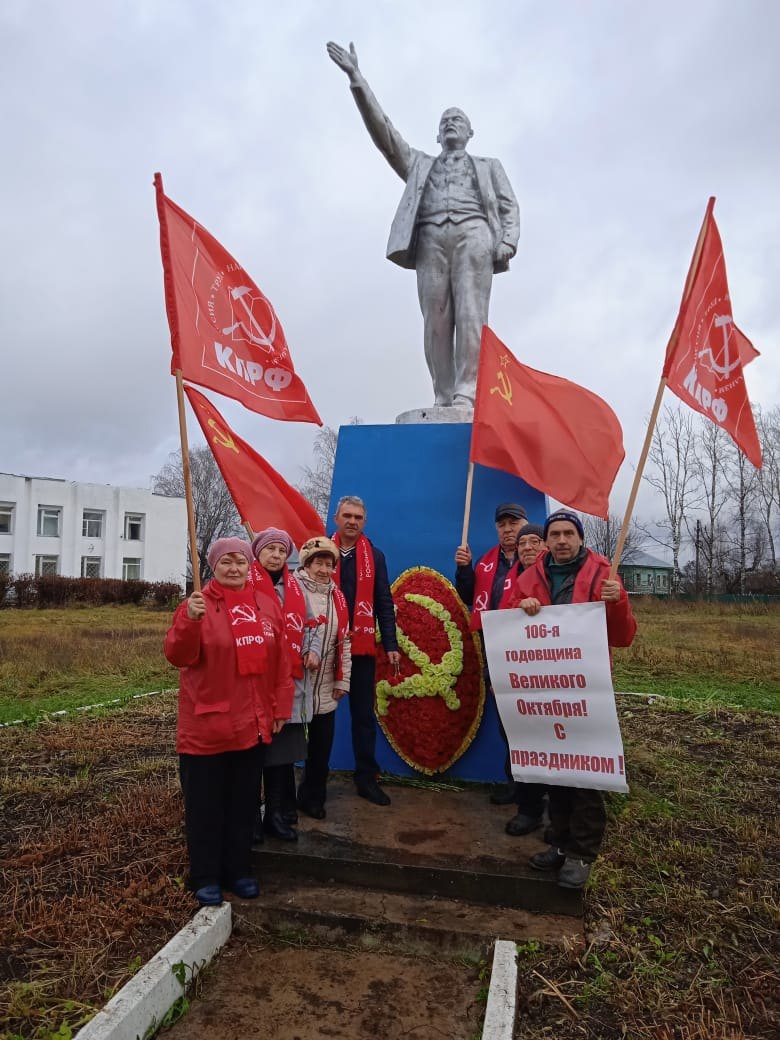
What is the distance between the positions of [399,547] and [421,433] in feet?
2.88

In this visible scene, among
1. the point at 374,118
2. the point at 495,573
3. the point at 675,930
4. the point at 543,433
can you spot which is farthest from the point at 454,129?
the point at 675,930

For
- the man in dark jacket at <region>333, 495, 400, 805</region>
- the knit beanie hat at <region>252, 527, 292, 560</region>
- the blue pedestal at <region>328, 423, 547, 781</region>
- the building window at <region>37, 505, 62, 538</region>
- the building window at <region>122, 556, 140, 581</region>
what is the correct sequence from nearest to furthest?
the knit beanie hat at <region>252, 527, 292, 560</region>
the man in dark jacket at <region>333, 495, 400, 805</region>
the blue pedestal at <region>328, 423, 547, 781</region>
the building window at <region>37, 505, 62, 538</region>
the building window at <region>122, 556, 140, 581</region>

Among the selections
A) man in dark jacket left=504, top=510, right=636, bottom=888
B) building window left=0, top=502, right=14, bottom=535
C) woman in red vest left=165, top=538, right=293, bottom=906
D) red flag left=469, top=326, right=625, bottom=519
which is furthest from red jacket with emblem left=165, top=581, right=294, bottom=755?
building window left=0, top=502, right=14, bottom=535

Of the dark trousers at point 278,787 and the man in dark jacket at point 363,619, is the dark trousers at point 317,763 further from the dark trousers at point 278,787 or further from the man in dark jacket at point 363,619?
the man in dark jacket at point 363,619

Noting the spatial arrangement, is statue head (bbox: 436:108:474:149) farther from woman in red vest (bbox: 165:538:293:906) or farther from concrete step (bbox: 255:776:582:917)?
concrete step (bbox: 255:776:582:917)

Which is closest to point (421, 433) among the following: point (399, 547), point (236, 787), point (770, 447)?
point (399, 547)

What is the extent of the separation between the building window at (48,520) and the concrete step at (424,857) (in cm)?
4051

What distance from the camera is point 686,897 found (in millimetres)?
3387

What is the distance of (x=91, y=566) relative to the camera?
42094 mm

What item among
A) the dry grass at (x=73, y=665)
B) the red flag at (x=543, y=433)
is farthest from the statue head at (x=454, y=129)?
the dry grass at (x=73, y=665)

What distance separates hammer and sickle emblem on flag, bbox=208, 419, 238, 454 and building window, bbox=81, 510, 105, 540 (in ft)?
132

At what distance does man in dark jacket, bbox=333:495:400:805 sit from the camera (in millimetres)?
4438

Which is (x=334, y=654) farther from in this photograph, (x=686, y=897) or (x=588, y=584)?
(x=686, y=897)

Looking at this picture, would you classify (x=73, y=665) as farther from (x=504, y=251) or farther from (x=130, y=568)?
(x=130, y=568)
